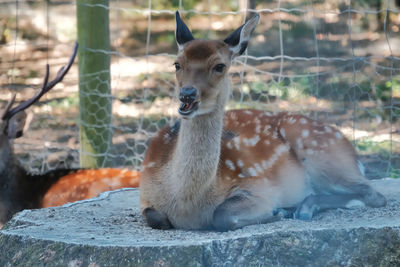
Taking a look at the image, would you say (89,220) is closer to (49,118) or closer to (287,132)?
(287,132)

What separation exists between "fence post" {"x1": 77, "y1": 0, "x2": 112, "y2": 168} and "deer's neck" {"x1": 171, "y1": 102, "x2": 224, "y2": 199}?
276cm

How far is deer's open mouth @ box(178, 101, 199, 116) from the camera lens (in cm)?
403

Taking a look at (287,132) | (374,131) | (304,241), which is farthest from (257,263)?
(374,131)

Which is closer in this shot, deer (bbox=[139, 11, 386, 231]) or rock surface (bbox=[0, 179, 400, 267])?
rock surface (bbox=[0, 179, 400, 267])

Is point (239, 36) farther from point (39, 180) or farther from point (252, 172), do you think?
point (39, 180)

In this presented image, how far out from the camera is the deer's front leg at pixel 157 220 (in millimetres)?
4266

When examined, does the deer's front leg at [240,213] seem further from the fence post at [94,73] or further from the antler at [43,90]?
the fence post at [94,73]

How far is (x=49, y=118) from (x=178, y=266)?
5.17 meters

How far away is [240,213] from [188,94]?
0.80 metres

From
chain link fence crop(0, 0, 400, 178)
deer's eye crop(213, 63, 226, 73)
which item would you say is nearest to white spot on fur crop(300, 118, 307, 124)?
deer's eye crop(213, 63, 226, 73)

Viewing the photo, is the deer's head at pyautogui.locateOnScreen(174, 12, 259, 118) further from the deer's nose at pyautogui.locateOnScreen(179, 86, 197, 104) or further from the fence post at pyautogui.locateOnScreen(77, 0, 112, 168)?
the fence post at pyautogui.locateOnScreen(77, 0, 112, 168)

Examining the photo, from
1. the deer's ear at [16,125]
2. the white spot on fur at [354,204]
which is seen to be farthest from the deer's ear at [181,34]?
the deer's ear at [16,125]

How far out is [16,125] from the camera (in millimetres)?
6352

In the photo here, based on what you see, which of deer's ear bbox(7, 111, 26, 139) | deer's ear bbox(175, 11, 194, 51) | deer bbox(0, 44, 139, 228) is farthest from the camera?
deer's ear bbox(7, 111, 26, 139)
